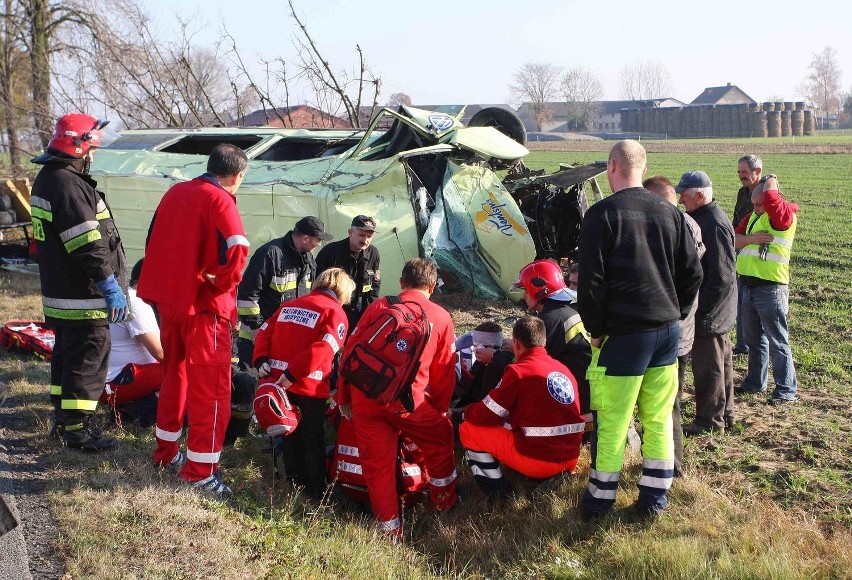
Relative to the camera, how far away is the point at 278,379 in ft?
14.3

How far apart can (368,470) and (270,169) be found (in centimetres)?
511

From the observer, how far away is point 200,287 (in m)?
4.05

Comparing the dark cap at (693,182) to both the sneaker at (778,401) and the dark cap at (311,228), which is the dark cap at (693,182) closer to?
the sneaker at (778,401)

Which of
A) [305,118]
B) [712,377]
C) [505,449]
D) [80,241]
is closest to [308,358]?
[505,449]

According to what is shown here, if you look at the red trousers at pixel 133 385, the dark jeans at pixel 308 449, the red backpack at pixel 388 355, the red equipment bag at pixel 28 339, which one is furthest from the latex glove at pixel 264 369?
the red equipment bag at pixel 28 339

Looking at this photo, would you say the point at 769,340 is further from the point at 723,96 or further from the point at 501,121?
the point at 723,96

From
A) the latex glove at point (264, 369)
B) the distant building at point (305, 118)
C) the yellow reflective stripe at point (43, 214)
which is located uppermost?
the distant building at point (305, 118)

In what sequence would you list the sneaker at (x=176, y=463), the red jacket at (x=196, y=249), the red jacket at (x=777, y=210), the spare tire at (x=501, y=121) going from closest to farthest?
the red jacket at (x=196, y=249)
the sneaker at (x=176, y=463)
the red jacket at (x=777, y=210)
the spare tire at (x=501, y=121)

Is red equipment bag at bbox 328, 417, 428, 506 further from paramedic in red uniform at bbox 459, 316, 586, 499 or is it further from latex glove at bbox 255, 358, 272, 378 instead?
latex glove at bbox 255, 358, 272, 378

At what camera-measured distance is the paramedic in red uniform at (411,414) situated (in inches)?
164

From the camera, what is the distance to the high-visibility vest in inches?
232

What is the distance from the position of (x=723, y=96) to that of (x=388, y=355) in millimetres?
102260

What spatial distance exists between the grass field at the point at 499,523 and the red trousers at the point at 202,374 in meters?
0.22

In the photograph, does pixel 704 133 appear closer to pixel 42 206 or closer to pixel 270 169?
pixel 270 169
